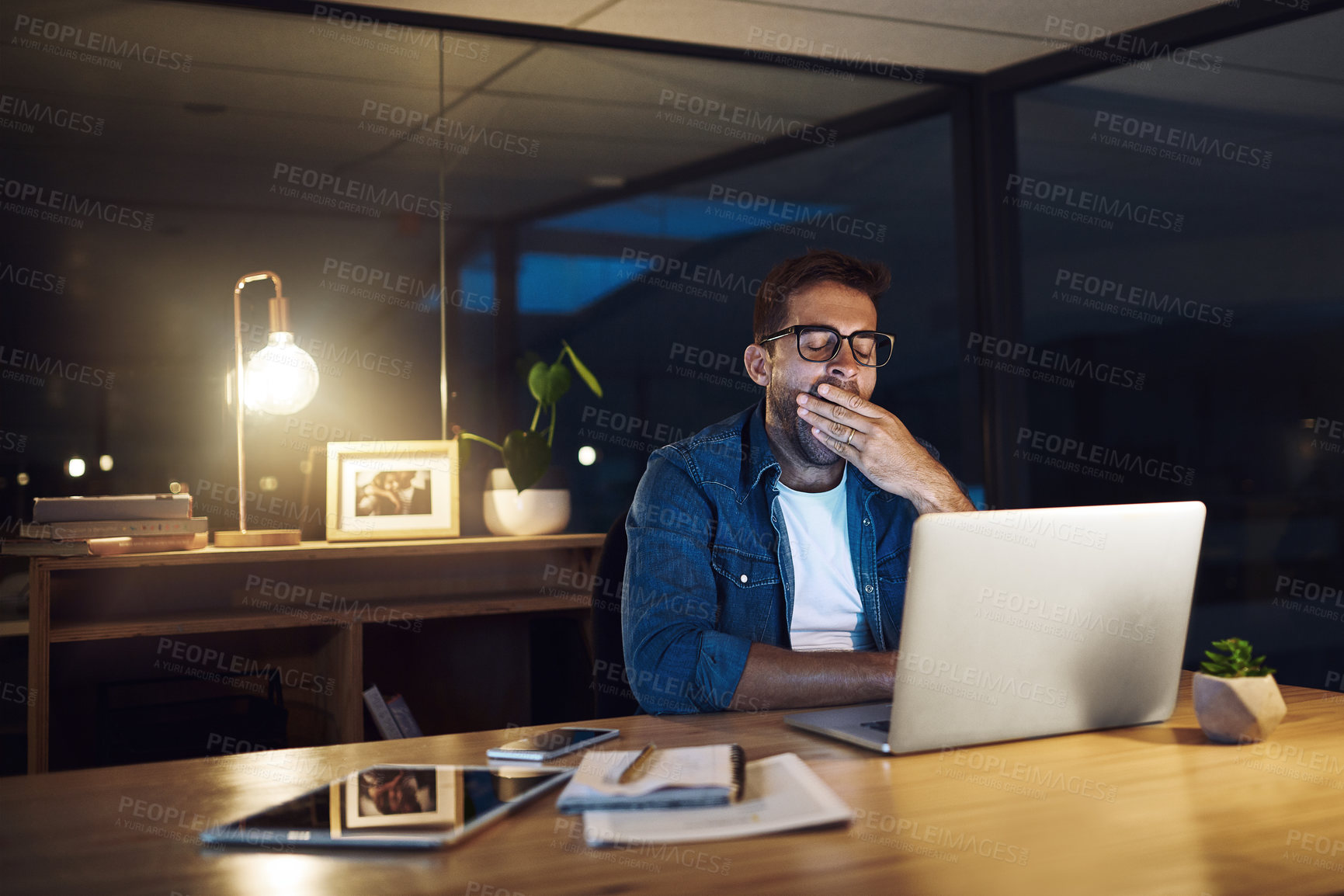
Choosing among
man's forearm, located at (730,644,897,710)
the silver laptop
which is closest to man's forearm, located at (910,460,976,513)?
man's forearm, located at (730,644,897,710)

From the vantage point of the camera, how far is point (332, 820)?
3.28ft

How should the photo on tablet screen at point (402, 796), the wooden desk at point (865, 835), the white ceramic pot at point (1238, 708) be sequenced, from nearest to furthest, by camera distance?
the wooden desk at point (865, 835) → the photo on tablet screen at point (402, 796) → the white ceramic pot at point (1238, 708)

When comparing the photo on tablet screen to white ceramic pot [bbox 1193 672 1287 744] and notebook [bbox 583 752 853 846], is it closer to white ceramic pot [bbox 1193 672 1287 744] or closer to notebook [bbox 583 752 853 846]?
notebook [bbox 583 752 853 846]

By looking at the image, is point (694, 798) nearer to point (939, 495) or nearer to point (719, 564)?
point (719, 564)

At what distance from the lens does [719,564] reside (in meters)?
1.85

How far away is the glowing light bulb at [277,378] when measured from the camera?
9.04 ft

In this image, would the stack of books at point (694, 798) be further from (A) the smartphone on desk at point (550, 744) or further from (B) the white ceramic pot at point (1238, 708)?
(B) the white ceramic pot at point (1238, 708)

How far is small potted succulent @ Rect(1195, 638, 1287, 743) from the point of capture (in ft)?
4.19

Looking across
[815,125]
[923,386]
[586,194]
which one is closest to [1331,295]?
[923,386]

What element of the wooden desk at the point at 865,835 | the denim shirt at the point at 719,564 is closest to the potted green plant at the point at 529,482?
the denim shirt at the point at 719,564

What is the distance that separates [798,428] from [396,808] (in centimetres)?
114

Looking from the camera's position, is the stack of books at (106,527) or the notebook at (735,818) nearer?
the notebook at (735,818)

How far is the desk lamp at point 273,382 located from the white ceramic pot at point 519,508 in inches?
20.9

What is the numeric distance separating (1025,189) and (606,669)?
8.70ft
